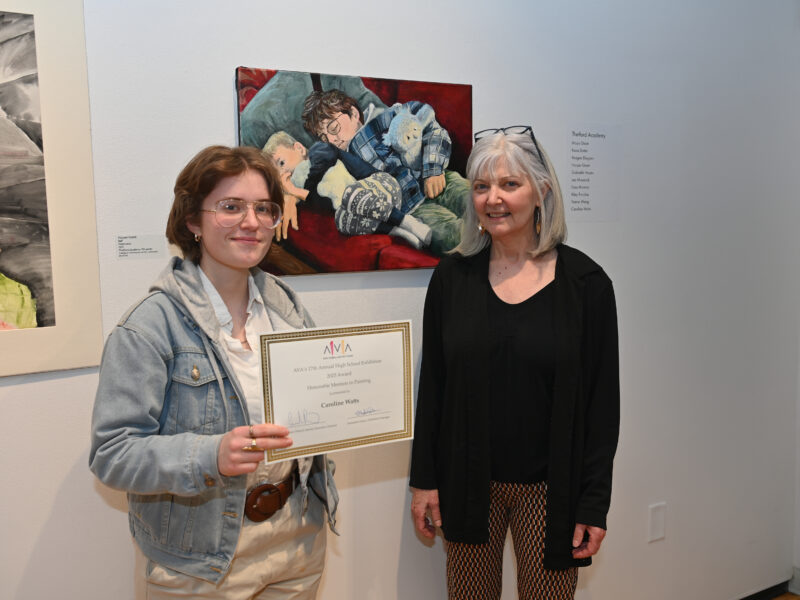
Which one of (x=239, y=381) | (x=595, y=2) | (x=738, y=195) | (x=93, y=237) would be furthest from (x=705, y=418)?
(x=93, y=237)

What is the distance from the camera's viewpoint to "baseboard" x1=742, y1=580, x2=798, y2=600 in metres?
2.99

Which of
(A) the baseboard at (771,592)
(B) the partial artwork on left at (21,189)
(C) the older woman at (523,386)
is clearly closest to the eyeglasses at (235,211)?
(B) the partial artwork on left at (21,189)

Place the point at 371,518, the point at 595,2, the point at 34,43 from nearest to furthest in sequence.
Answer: the point at 34,43, the point at 371,518, the point at 595,2

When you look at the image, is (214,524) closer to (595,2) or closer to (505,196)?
(505,196)

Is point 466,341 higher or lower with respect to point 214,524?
higher

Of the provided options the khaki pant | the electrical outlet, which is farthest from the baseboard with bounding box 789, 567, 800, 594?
the khaki pant

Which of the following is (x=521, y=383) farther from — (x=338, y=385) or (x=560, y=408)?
(x=338, y=385)

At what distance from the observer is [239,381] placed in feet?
4.38

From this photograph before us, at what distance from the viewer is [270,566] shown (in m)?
1.42

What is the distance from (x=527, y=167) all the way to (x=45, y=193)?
1.15 metres

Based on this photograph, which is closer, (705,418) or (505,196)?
(505,196)

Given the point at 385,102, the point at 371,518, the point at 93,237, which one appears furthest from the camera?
the point at 371,518

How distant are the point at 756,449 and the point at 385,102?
2225 mm
